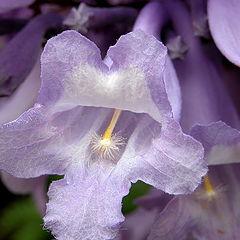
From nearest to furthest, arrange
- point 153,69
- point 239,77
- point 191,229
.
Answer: point 153,69, point 191,229, point 239,77

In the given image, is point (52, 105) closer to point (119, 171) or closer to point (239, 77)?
point (119, 171)

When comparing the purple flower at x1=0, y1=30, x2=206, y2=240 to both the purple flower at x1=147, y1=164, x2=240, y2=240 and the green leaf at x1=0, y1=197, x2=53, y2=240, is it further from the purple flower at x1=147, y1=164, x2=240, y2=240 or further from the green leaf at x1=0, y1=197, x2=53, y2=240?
the green leaf at x1=0, y1=197, x2=53, y2=240

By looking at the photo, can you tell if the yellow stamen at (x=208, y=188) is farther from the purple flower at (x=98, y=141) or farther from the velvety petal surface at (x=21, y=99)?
the velvety petal surface at (x=21, y=99)

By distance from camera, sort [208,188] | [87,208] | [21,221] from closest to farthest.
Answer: [87,208] < [208,188] < [21,221]

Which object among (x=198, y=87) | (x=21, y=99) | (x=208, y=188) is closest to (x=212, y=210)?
(x=208, y=188)

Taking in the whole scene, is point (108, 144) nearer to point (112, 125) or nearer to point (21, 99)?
point (112, 125)

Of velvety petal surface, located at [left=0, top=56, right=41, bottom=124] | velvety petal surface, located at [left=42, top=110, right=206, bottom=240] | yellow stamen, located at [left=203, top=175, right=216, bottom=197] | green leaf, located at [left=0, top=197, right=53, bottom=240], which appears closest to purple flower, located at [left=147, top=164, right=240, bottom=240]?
yellow stamen, located at [left=203, top=175, right=216, bottom=197]

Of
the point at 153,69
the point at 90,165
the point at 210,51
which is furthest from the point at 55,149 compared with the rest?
the point at 210,51
